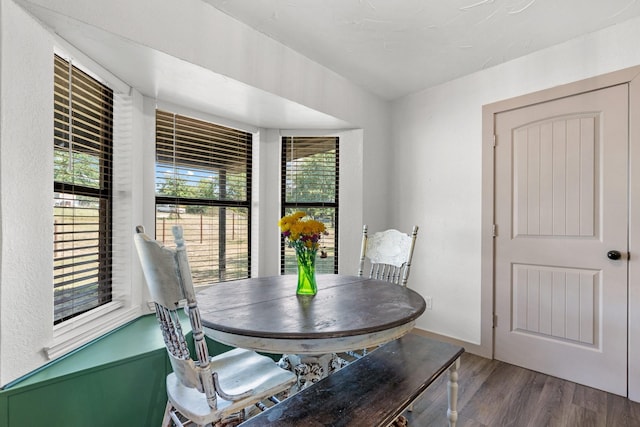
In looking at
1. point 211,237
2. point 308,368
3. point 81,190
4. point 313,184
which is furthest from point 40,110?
point 313,184

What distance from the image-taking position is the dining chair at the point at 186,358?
1.04 m

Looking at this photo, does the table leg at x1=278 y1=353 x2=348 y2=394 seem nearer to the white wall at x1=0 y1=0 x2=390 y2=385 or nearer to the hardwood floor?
the hardwood floor

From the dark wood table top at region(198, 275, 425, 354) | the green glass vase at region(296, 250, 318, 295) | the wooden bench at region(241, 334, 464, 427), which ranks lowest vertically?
the wooden bench at region(241, 334, 464, 427)

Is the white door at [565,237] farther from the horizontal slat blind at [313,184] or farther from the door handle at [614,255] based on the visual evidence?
the horizontal slat blind at [313,184]

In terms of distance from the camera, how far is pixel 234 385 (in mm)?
1316

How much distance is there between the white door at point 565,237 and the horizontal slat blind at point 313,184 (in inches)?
56.3

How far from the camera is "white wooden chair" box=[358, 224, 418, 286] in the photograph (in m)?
2.15

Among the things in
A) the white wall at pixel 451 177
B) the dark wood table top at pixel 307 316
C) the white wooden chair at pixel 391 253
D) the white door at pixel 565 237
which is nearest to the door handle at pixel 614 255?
the white door at pixel 565 237

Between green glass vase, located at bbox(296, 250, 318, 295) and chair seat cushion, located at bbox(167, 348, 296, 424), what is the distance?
15.4 inches

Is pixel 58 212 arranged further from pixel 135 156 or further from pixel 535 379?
pixel 535 379

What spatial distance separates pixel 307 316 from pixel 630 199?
220 centimetres

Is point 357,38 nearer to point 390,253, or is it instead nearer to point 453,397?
point 390,253

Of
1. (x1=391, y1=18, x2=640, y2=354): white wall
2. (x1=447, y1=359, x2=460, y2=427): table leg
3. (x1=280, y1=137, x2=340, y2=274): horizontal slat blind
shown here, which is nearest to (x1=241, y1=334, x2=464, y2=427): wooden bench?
(x1=447, y1=359, x2=460, y2=427): table leg

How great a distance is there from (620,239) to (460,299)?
1.18 meters
